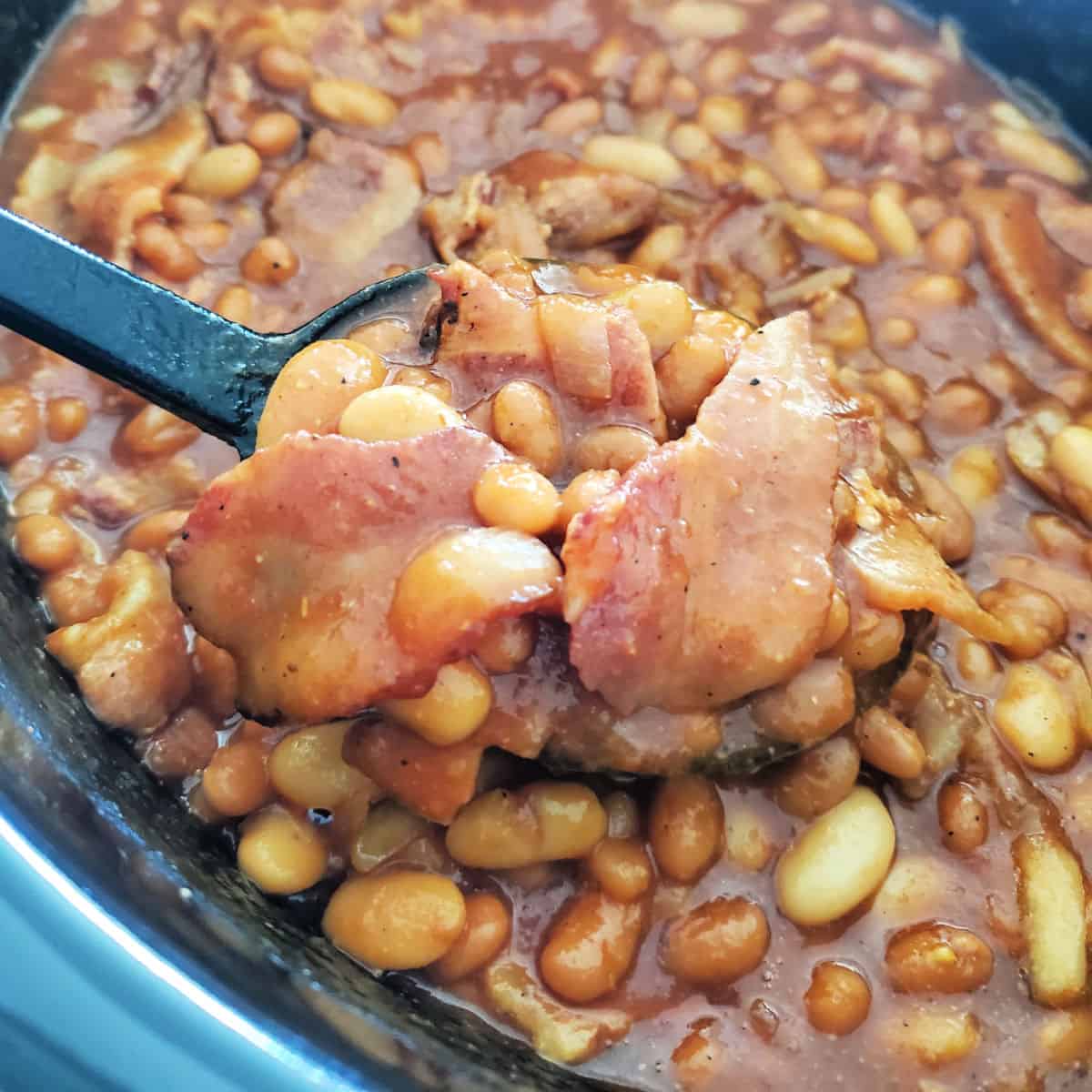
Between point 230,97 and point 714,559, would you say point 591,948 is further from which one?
point 230,97

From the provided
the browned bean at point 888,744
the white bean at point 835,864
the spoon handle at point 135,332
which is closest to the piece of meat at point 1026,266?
the browned bean at point 888,744

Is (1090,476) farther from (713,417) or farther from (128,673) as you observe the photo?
(128,673)

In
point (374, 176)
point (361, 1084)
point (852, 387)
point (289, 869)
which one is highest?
point (852, 387)

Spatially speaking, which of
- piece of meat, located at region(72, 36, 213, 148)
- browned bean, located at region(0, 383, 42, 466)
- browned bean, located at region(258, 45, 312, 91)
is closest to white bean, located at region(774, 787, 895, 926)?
browned bean, located at region(0, 383, 42, 466)

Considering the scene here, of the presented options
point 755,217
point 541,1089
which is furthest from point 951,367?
point 541,1089

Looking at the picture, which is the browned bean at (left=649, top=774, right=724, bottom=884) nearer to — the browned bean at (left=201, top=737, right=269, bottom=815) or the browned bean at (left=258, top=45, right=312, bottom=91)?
the browned bean at (left=201, top=737, right=269, bottom=815)
